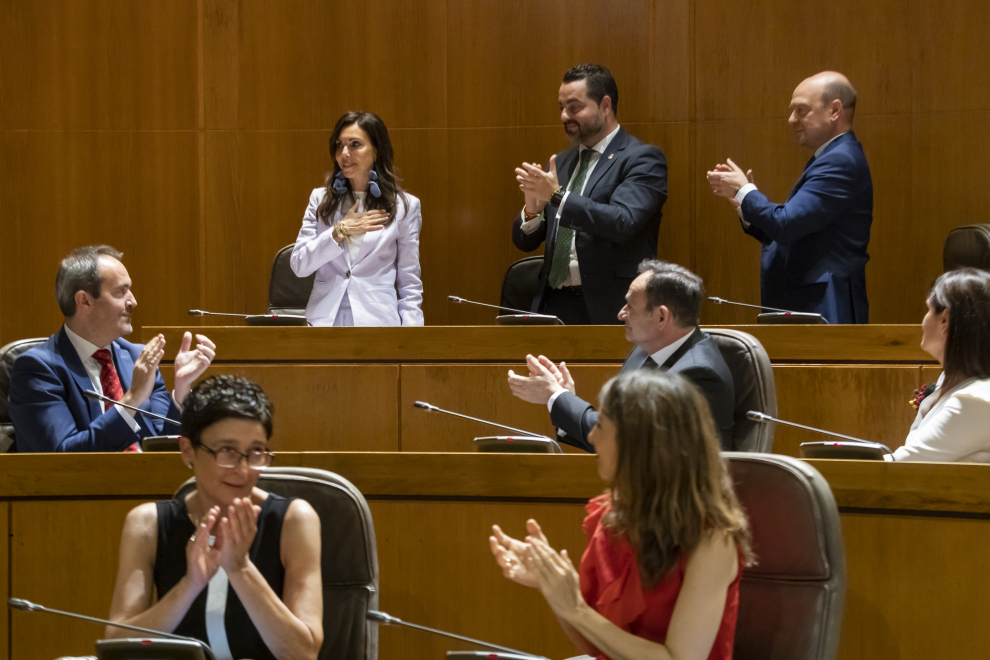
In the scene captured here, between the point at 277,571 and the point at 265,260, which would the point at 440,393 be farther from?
the point at 265,260

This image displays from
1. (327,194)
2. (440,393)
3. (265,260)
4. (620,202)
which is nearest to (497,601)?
(440,393)

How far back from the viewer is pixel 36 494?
2.23m

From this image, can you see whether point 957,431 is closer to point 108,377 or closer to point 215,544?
point 215,544

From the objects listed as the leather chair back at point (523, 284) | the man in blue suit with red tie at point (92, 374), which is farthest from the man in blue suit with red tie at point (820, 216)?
the man in blue suit with red tie at point (92, 374)

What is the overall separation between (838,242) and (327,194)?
5.75 ft

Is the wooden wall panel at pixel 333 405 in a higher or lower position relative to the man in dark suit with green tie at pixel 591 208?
lower

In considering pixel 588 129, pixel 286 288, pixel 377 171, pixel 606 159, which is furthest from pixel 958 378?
pixel 286 288

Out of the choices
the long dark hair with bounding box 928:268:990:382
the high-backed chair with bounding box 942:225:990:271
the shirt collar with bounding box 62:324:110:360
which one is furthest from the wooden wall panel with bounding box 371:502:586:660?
the high-backed chair with bounding box 942:225:990:271

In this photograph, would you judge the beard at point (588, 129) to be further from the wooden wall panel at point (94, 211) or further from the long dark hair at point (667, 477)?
the long dark hair at point (667, 477)

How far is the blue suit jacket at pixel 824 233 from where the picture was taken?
3604 millimetres

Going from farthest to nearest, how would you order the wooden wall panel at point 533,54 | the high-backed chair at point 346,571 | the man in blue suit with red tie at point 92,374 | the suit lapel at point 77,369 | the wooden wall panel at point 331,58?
1. the wooden wall panel at point 331,58
2. the wooden wall panel at point 533,54
3. the suit lapel at point 77,369
4. the man in blue suit with red tie at point 92,374
5. the high-backed chair at point 346,571

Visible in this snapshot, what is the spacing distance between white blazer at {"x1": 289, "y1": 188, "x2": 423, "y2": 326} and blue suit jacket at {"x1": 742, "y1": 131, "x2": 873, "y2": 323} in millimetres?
1173

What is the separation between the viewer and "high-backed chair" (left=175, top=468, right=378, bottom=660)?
188 centimetres

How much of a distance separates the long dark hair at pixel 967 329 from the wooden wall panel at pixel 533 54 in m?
2.67
